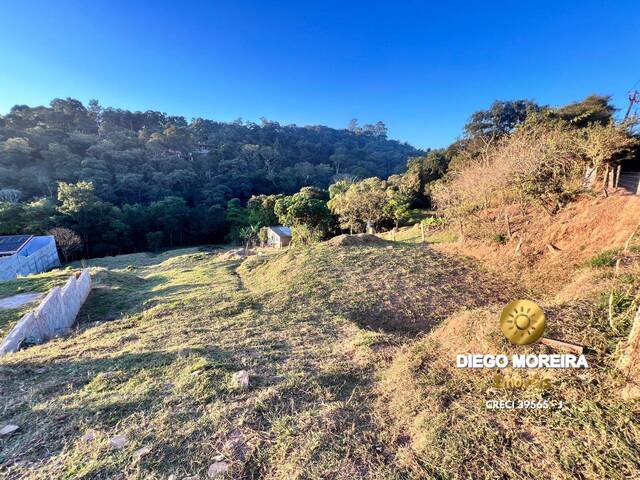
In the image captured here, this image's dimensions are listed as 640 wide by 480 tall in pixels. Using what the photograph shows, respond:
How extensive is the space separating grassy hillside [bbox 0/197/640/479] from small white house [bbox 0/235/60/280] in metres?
17.0

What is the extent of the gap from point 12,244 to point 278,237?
1850 centimetres

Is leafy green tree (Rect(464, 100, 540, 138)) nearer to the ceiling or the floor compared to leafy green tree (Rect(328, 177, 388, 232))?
nearer to the ceiling

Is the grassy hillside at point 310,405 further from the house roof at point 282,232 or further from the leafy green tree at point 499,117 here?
the leafy green tree at point 499,117

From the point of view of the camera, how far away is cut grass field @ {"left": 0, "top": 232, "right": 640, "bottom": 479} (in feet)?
6.18

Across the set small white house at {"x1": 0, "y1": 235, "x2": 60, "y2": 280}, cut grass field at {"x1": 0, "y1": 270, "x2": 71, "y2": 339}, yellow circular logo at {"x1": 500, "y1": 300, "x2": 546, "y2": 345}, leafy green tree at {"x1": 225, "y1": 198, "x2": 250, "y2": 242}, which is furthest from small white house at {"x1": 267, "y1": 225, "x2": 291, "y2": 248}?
yellow circular logo at {"x1": 500, "y1": 300, "x2": 546, "y2": 345}

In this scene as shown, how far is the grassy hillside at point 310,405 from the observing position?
6.19ft

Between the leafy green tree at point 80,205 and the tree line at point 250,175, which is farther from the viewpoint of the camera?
the leafy green tree at point 80,205

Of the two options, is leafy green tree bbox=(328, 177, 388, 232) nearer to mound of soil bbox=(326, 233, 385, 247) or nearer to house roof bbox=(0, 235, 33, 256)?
mound of soil bbox=(326, 233, 385, 247)

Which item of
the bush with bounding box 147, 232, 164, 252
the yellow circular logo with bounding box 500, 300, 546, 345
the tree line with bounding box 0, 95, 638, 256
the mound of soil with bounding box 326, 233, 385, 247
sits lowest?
the bush with bounding box 147, 232, 164, 252

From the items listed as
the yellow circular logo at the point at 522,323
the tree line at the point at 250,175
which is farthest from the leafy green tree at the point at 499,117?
the yellow circular logo at the point at 522,323

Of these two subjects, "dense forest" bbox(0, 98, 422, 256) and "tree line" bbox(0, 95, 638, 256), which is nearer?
→ "tree line" bbox(0, 95, 638, 256)

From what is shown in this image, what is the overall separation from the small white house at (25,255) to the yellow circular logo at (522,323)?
77.4ft

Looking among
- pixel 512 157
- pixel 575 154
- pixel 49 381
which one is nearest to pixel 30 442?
pixel 49 381

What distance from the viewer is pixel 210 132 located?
195 feet
